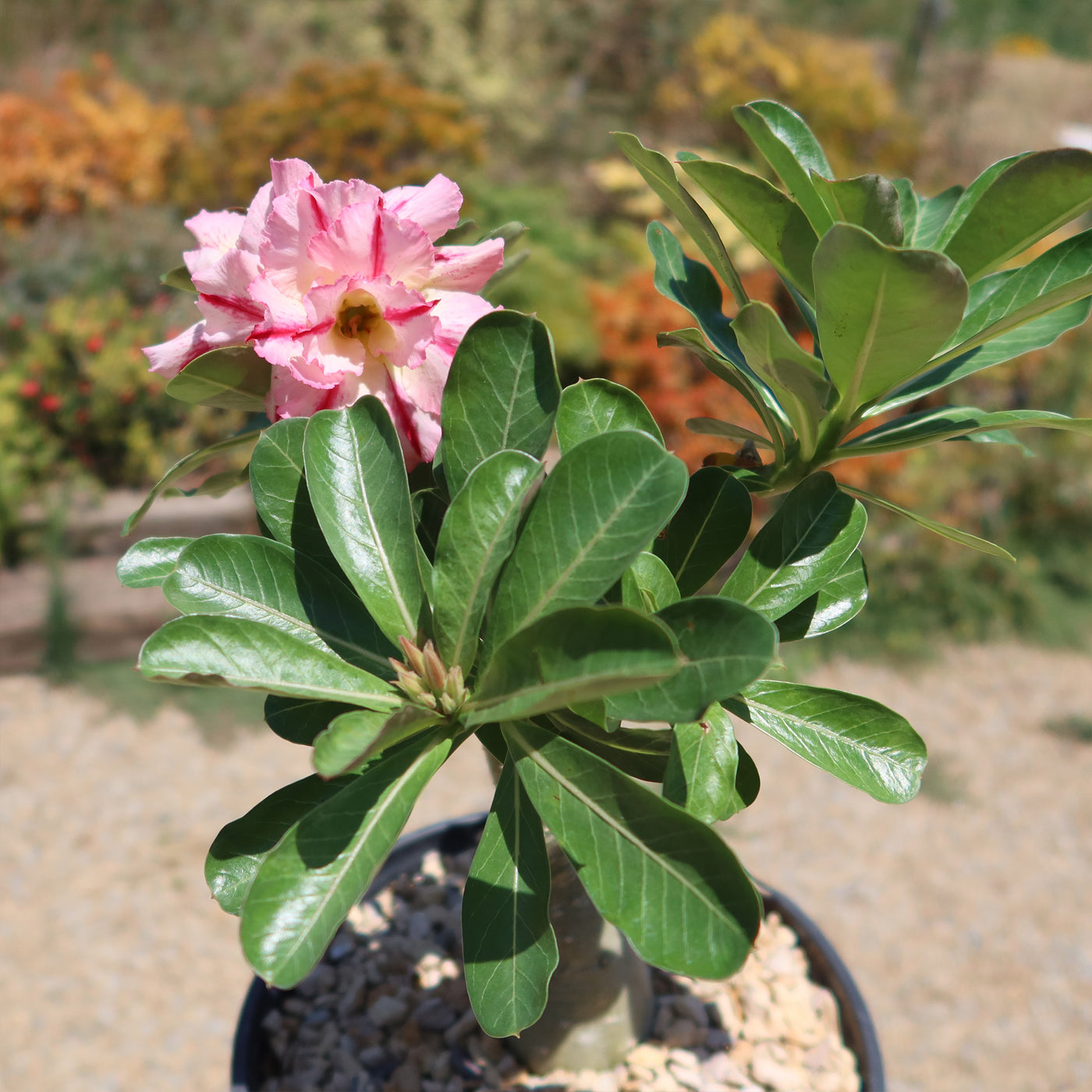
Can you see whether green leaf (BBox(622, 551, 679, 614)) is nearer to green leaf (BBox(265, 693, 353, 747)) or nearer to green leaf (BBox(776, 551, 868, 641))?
green leaf (BBox(776, 551, 868, 641))

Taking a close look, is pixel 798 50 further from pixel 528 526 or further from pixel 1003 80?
pixel 528 526

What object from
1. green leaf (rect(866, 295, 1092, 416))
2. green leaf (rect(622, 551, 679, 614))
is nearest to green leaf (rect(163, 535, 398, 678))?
green leaf (rect(622, 551, 679, 614))

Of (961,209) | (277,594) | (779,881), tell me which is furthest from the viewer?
(779,881)

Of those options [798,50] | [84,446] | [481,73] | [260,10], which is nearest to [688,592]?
[84,446]

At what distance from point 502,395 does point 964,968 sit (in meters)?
2.60

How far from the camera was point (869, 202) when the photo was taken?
756 millimetres

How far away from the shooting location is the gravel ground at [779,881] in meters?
2.42

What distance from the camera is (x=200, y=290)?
0.77m

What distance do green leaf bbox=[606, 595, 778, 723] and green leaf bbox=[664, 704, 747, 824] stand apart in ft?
0.30

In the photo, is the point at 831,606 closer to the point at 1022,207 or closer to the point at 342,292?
the point at 1022,207

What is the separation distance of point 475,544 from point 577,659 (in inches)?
7.3

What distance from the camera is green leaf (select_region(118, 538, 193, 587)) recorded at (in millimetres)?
818

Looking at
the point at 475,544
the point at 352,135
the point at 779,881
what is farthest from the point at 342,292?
the point at 352,135

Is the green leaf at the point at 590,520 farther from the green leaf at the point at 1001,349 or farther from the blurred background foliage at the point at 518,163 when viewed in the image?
the blurred background foliage at the point at 518,163
